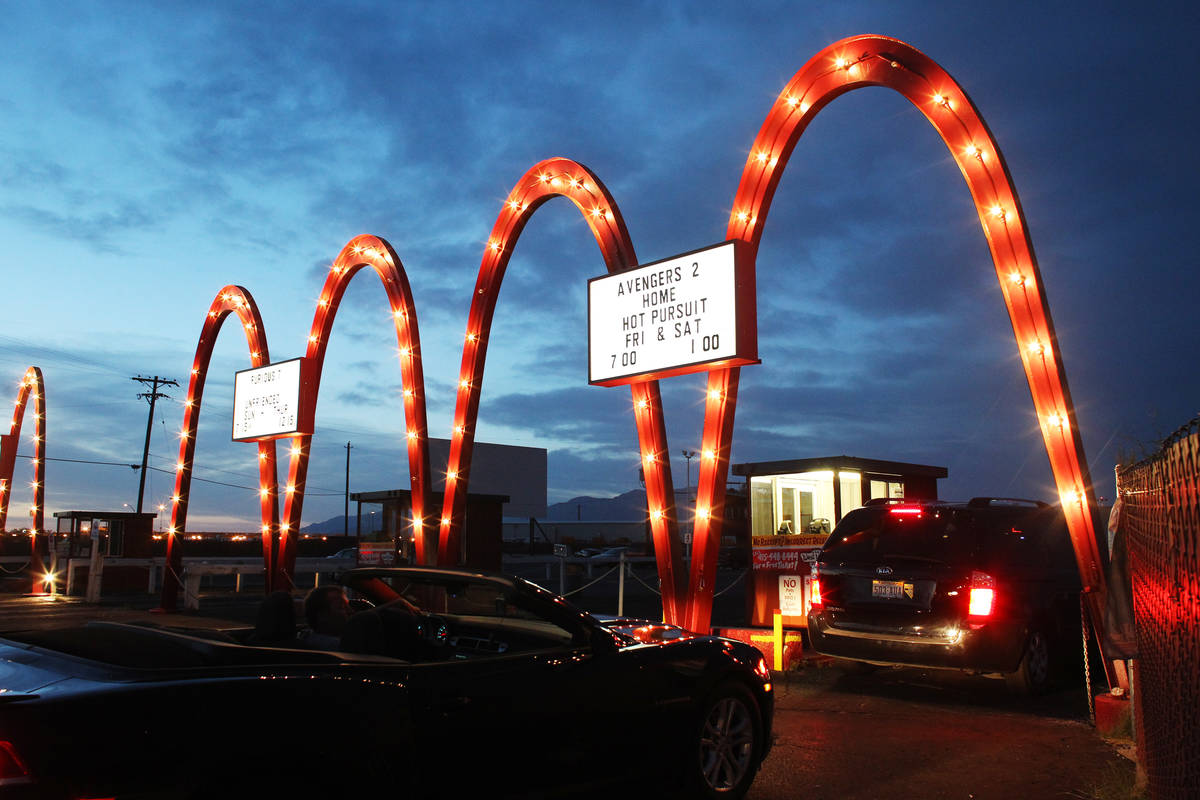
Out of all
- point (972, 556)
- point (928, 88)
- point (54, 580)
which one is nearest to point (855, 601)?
point (972, 556)

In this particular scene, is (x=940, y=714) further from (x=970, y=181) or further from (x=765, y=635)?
(x=970, y=181)

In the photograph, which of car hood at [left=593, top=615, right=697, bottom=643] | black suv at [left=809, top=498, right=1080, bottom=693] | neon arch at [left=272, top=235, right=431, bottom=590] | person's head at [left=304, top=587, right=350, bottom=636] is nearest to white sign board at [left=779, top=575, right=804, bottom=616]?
black suv at [left=809, top=498, right=1080, bottom=693]

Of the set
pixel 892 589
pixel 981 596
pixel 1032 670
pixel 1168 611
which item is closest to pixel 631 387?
pixel 892 589

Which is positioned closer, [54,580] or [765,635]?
[765,635]

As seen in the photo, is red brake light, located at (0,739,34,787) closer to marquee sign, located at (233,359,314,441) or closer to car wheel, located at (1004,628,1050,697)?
car wheel, located at (1004,628,1050,697)

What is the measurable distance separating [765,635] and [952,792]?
4.80 metres

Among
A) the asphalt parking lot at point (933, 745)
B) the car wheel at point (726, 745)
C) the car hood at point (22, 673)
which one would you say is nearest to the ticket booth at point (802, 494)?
the asphalt parking lot at point (933, 745)

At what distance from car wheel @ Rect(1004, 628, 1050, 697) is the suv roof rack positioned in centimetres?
126

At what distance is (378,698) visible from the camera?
13.0 feet

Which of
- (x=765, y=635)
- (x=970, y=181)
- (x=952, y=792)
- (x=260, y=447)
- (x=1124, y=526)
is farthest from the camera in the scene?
(x=260, y=447)

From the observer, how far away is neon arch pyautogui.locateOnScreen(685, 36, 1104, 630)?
8.86 m

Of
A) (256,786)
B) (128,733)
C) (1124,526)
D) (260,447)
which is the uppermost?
(260,447)

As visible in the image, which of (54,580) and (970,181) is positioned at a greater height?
(970,181)

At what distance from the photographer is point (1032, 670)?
28.9ft
